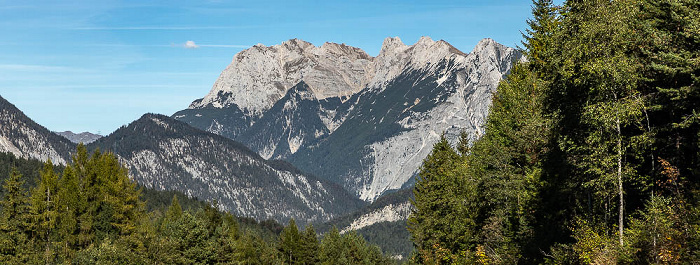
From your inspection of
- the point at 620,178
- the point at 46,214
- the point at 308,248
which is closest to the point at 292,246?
the point at 308,248

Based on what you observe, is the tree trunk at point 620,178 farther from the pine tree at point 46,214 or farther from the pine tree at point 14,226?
the pine tree at point 46,214

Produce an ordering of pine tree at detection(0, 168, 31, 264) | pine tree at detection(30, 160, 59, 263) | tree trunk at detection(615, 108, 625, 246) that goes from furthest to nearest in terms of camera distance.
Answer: pine tree at detection(30, 160, 59, 263) < pine tree at detection(0, 168, 31, 264) < tree trunk at detection(615, 108, 625, 246)

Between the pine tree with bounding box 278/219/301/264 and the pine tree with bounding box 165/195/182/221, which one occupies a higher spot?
the pine tree with bounding box 165/195/182/221

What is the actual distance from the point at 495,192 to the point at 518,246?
347 centimetres

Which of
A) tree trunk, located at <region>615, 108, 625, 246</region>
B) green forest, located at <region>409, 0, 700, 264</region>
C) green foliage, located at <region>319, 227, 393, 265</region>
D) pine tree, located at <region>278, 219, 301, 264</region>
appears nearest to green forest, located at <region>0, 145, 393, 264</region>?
pine tree, located at <region>278, 219, 301, 264</region>

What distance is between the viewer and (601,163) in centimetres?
2334

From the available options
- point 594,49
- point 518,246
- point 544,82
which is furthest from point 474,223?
point 594,49

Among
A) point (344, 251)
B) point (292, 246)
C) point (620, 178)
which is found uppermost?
point (292, 246)

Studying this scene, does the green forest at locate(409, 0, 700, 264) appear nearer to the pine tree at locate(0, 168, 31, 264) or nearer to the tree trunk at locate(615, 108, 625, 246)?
the tree trunk at locate(615, 108, 625, 246)

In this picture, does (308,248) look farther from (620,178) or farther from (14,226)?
(620,178)

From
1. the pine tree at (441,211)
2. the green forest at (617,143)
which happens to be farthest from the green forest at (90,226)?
the green forest at (617,143)

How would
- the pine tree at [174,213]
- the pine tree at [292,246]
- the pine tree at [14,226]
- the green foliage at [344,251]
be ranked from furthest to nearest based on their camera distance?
the green foliage at [344,251], the pine tree at [292,246], the pine tree at [174,213], the pine tree at [14,226]

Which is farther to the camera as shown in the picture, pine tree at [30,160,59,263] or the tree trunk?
pine tree at [30,160,59,263]

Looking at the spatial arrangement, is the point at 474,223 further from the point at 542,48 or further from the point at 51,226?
the point at 51,226
